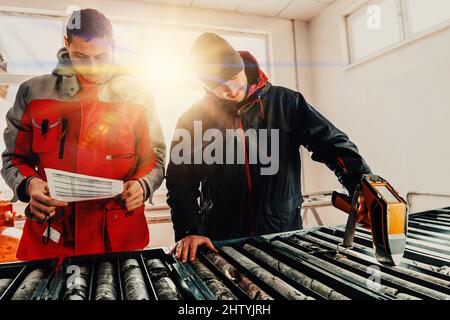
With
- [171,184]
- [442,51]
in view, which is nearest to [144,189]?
[171,184]

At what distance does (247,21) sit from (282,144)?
3.21 metres

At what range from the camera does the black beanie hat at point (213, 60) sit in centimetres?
142

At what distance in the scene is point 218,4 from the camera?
400 centimetres

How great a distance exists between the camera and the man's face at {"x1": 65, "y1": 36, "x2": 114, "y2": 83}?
1518 millimetres

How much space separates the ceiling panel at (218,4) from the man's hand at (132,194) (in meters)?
3.07

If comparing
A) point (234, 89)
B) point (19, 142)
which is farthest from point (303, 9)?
point (19, 142)

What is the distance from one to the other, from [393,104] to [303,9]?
1.83m

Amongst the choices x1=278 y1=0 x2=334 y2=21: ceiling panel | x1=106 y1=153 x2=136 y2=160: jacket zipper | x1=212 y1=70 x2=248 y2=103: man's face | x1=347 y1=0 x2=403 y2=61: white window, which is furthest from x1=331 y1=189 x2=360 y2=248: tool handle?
x1=278 y1=0 x2=334 y2=21: ceiling panel

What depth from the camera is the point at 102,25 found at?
1.53m

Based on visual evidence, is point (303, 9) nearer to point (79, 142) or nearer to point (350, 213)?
point (79, 142)

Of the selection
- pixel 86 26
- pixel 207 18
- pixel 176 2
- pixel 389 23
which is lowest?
Result: pixel 86 26

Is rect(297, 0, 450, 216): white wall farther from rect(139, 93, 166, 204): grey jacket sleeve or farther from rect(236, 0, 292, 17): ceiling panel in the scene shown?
rect(139, 93, 166, 204): grey jacket sleeve

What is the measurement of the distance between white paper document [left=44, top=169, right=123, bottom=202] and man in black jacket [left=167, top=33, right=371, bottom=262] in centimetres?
28
